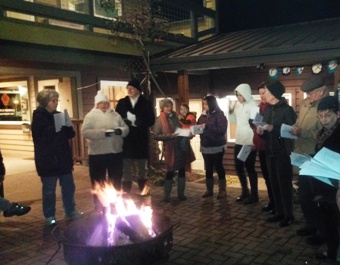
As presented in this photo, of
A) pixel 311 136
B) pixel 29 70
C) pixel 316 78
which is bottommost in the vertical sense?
pixel 311 136

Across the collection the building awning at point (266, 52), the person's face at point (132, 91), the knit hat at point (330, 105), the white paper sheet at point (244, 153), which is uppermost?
the building awning at point (266, 52)

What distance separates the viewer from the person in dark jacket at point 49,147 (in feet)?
16.7

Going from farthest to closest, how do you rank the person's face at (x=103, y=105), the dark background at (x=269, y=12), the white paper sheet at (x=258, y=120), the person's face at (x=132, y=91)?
the dark background at (x=269, y=12) < the person's face at (x=132, y=91) < the person's face at (x=103, y=105) < the white paper sheet at (x=258, y=120)

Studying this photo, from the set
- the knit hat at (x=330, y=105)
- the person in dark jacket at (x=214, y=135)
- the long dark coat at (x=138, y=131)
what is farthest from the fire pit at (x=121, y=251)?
the person in dark jacket at (x=214, y=135)

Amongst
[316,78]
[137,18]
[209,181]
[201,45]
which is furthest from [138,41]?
[316,78]

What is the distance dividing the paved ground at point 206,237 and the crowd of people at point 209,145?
22cm

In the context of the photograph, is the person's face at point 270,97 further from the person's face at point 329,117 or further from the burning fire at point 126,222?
the burning fire at point 126,222

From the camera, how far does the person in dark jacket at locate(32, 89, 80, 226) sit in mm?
5098

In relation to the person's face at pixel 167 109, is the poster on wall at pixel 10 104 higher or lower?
higher

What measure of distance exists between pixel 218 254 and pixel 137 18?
5.31m

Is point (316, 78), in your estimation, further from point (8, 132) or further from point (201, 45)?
point (8, 132)

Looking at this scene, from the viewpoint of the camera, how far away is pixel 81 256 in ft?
10.3

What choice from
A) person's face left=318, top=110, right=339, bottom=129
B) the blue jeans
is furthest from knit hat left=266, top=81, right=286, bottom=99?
the blue jeans

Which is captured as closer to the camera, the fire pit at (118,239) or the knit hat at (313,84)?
the fire pit at (118,239)
